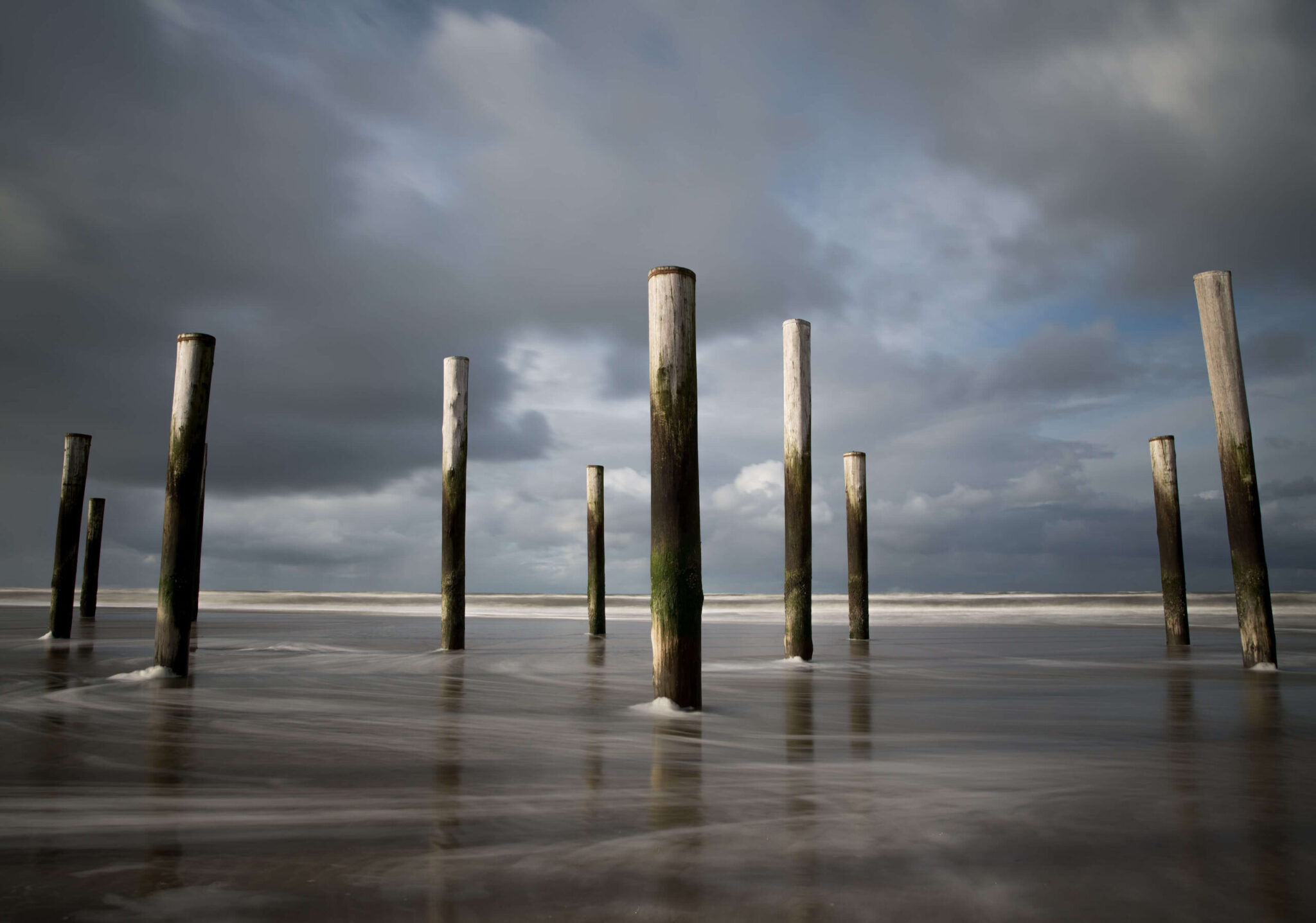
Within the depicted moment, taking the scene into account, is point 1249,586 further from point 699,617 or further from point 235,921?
point 235,921

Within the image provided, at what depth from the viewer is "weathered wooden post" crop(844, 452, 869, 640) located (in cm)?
1449

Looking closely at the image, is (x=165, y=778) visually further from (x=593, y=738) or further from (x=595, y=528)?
(x=595, y=528)

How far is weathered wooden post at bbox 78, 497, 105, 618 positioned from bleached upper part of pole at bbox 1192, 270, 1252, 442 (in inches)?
802

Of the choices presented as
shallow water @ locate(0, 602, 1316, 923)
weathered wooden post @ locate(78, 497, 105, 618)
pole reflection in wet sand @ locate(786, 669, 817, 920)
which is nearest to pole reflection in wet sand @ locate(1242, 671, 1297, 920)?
shallow water @ locate(0, 602, 1316, 923)

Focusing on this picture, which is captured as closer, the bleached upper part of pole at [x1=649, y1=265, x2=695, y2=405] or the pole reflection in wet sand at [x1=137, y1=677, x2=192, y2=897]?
the pole reflection in wet sand at [x1=137, y1=677, x2=192, y2=897]

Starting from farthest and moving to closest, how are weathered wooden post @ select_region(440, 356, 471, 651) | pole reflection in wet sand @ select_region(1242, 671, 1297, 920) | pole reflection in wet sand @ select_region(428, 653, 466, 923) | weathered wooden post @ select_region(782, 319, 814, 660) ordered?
weathered wooden post @ select_region(440, 356, 471, 651) → weathered wooden post @ select_region(782, 319, 814, 660) → pole reflection in wet sand @ select_region(1242, 671, 1297, 920) → pole reflection in wet sand @ select_region(428, 653, 466, 923)

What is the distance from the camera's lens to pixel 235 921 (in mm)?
2051

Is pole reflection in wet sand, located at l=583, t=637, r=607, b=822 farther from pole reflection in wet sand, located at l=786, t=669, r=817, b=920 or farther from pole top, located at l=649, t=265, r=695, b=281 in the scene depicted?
pole top, located at l=649, t=265, r=695, b=281

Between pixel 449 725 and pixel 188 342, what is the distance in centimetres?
497

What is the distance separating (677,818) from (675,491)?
9.53ft

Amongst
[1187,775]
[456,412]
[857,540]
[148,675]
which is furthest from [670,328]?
[857,540]

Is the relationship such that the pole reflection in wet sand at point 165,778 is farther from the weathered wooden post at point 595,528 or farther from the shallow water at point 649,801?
the weathered wooden post at point 595,528

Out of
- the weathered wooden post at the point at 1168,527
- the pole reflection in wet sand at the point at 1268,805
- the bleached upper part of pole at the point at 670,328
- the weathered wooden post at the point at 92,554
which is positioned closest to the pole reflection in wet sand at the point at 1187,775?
the pole reflection in wet sand at the point at 1268,805

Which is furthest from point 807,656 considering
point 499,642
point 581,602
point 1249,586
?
point 581,602
